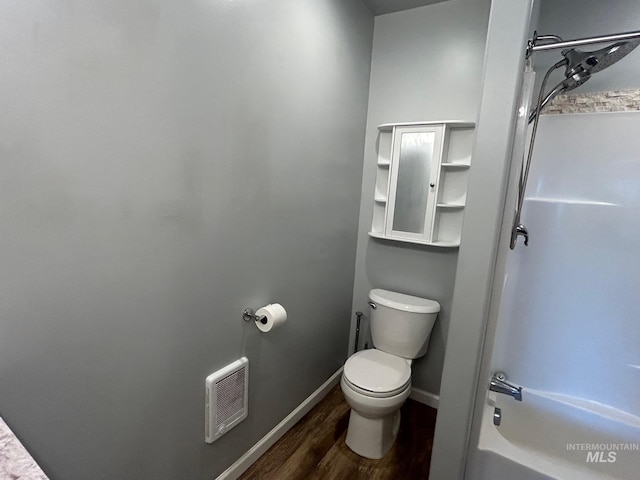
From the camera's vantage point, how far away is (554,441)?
173 cm

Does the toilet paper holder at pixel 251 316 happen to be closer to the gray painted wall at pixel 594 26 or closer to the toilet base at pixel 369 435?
the toilet base at pixel 369 435

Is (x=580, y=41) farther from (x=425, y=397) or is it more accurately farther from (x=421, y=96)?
(x=425, y=397)

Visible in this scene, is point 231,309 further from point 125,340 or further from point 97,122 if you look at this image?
point 97,122

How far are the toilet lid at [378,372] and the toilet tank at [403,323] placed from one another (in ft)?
0.25

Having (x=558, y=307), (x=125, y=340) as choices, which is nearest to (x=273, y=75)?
(x=125, y=340)

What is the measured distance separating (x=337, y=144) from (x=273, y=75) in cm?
63

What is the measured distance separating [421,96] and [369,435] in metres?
2.02

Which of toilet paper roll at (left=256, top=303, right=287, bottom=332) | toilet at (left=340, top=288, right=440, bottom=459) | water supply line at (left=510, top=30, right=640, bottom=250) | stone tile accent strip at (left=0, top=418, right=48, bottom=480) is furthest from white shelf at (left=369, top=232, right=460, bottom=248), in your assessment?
stone tile accent strip at (left=0, top=418, right=48, bottom=480)

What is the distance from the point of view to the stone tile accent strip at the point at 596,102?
64.0 inches

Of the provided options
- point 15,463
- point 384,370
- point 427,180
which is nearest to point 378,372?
point 384,370

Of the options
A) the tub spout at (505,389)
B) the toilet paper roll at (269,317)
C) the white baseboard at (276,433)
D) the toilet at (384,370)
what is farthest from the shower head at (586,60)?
the white baseboard at (276,433)

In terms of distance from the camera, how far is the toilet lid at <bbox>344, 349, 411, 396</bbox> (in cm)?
168

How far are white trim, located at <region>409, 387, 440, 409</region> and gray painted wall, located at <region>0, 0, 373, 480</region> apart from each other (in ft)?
3.38

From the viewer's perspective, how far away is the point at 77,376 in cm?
96
